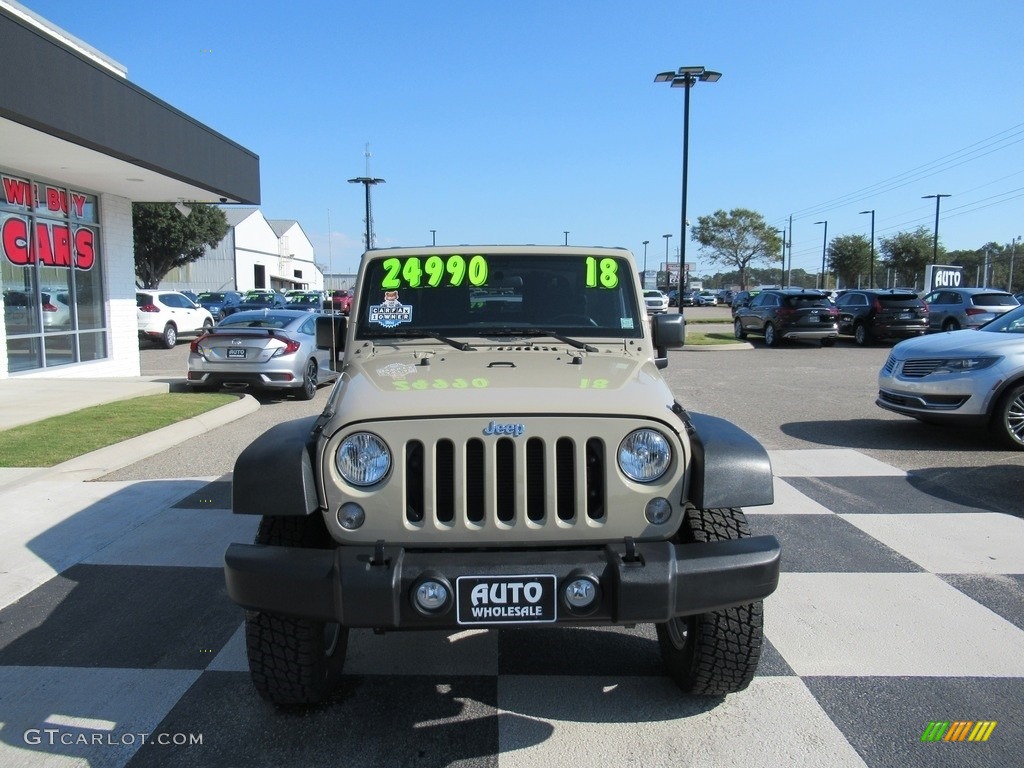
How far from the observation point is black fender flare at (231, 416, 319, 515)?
2723 millimetres

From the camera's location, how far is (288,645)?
285 cm

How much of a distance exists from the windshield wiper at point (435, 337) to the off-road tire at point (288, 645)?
119cm

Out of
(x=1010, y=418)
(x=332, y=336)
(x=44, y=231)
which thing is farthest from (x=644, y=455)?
(x=44, y=231)

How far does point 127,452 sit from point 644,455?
20.6ft

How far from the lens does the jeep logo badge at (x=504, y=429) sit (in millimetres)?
2703

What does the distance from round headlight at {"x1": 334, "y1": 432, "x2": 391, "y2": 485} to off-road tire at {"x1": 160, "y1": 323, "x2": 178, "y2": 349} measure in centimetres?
2071

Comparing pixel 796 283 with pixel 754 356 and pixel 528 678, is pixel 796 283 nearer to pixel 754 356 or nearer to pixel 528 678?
pixel 754 356

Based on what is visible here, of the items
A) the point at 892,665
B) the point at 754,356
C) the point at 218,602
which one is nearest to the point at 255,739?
the point at 218,602

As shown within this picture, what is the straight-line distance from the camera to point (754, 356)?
19781 mm

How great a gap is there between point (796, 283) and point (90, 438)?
12586cm

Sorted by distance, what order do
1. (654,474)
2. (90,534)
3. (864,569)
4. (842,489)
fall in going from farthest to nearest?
(842,489) → (90,534) → (864,569) → (654,474)

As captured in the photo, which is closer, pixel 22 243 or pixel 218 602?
pixel 218 602

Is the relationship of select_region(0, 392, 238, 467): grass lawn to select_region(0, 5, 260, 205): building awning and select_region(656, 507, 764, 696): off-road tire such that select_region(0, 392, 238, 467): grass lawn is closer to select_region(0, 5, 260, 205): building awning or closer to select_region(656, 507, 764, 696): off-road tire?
select_region(0, 5, 260, 205): building awning

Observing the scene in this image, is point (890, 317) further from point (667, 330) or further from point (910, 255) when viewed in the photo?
point (910, 255)
